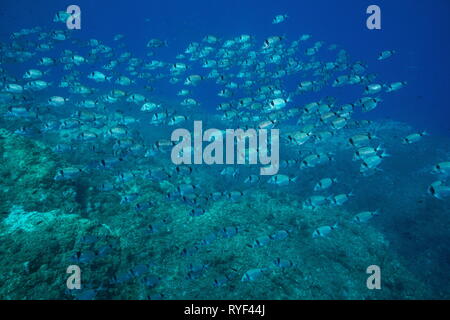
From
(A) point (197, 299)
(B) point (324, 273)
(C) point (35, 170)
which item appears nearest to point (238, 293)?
(A) point (197, 299)
